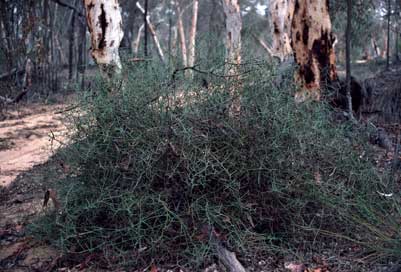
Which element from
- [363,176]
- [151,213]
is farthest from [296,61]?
[151,213]

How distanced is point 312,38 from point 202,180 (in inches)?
161

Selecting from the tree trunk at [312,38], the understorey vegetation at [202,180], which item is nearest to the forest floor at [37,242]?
the understorey vegetation at [202,180]

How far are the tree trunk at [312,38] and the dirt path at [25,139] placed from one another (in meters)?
3.27

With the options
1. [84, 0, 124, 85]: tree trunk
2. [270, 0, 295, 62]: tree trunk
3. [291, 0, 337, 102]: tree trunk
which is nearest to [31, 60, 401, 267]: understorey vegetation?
[84, 0, 124, 85]: tree trunk

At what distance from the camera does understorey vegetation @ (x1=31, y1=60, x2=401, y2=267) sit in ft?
14.6

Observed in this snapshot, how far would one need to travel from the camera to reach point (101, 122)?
474cm

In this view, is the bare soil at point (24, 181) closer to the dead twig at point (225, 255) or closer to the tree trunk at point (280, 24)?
the dead twig at point (225, 255)

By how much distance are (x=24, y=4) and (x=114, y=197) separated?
9.23 m

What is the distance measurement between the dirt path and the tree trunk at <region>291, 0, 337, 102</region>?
3271 millimetres

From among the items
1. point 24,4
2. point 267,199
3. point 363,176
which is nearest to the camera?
point 267,199

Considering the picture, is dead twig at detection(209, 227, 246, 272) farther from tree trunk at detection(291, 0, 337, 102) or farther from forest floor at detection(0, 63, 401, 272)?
tree trunk at detection(291, 0, 337, 102)

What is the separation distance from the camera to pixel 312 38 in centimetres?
795

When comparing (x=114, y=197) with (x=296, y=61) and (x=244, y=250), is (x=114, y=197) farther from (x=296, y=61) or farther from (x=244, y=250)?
(x=296, y=61)

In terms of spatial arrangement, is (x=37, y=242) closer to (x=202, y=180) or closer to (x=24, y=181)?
(x=202, y=180)
